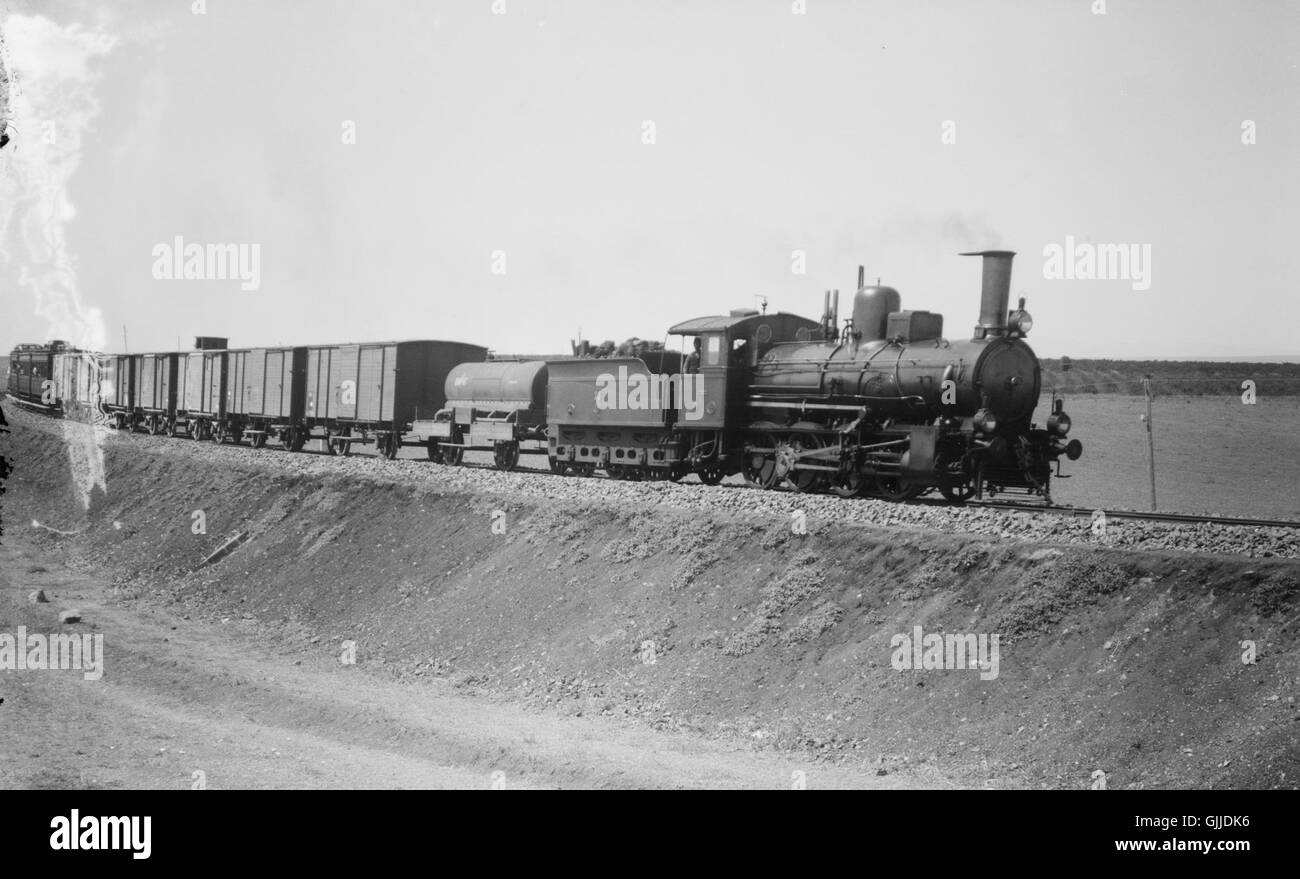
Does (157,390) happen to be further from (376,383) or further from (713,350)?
(713,350)

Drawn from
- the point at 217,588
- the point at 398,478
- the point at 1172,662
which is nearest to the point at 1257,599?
the point at 1172,662

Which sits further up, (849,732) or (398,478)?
(398,478)

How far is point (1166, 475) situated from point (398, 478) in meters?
27.9

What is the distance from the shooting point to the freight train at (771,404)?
16.8 m

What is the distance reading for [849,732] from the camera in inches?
445

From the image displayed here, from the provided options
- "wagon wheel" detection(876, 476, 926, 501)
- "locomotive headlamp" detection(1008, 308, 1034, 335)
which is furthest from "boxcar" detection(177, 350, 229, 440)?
"locomotive headlamp" detection(1008, 308, 1034, 335)

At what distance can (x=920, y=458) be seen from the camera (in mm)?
16484

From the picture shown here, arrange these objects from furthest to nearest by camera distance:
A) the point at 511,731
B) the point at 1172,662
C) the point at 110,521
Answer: the point at 110,521 < the point at 511,731 < the point at 1172,662

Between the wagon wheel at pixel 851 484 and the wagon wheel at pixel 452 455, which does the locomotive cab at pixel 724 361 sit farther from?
the wagon wheel at pixel 452 455

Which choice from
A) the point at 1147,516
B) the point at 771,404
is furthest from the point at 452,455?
the point at 1147,516

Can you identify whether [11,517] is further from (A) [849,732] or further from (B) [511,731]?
(A) [849,732]

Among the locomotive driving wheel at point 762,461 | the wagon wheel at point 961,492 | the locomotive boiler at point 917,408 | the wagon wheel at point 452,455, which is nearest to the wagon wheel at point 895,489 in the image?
the locomotive boiler at point 917,408

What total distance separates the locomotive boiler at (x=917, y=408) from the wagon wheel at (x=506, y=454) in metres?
9.59

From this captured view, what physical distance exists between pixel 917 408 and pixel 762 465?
370 cm
